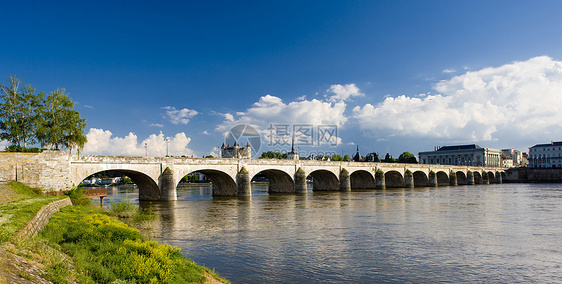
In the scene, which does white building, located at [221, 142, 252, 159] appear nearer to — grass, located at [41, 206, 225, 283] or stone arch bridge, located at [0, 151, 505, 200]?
stone arch bridge, located at [0, 151, 505, 200]

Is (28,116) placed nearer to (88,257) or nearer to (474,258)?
(88,257)

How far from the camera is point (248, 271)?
13.1 m

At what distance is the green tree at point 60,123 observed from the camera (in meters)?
35.7

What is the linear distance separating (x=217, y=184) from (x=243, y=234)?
1358 inches

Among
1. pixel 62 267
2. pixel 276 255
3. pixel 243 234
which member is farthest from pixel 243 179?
pixel 62 267

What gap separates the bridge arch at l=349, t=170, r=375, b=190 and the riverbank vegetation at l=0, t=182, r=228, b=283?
6755 cm

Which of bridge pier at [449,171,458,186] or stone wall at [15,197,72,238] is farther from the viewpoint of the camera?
bridge pier at [449,171,458,186]

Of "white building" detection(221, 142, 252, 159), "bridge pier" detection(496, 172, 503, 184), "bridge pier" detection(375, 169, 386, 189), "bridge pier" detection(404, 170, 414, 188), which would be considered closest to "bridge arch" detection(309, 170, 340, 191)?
"bridge pier" detection(375, 169, 386, 189)

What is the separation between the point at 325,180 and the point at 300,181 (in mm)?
13128

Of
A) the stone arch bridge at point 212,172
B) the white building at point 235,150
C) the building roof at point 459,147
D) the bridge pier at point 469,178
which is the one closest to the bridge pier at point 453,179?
the stone arch bridge at point 212,172

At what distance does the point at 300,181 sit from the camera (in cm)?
5897

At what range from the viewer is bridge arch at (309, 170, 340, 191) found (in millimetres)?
68312

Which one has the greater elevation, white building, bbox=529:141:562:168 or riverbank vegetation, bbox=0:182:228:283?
white building, bbox=529:141:562:168

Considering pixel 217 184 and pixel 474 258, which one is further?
pixel 217 184
